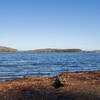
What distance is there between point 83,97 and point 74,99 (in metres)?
0.55

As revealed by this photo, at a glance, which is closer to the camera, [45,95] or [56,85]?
[45,95]

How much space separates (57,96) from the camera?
838 cm

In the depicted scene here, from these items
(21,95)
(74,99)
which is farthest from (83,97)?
(21,95)

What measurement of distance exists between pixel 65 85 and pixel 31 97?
10.7 ft

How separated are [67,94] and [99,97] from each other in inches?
69.8

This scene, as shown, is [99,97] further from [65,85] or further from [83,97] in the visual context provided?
[65,85]

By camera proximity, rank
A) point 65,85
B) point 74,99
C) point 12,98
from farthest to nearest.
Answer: point 65,85 → point 12,98 → point 74,99

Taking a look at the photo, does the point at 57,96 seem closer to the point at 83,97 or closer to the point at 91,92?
the point at 83,97

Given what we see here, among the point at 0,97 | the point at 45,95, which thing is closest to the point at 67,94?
the point at 45,95

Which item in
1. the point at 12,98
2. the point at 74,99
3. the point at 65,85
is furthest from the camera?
the point at 65,85

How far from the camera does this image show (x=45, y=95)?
859cm

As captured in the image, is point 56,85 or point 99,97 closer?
point 99,97

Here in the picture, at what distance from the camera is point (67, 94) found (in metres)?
8.63

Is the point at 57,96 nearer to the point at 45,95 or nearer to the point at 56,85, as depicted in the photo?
the point at 45,95
